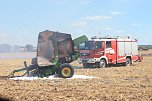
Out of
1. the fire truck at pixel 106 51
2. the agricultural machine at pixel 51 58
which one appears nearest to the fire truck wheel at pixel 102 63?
the fire truck at pixel 106 51

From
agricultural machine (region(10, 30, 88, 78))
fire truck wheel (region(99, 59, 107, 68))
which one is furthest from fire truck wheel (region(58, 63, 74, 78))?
fire truck wheel (region(99, 59, 107, 68))

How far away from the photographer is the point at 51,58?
22594 mm

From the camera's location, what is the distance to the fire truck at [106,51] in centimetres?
3369

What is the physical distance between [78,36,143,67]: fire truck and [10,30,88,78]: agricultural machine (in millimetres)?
9351

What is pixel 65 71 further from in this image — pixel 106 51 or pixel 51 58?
pixel 106 51

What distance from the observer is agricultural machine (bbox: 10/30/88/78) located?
22359 millimetres

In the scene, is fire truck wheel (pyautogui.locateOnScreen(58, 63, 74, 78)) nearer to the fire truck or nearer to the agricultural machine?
the agricultural machine

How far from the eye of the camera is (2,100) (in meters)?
7.31

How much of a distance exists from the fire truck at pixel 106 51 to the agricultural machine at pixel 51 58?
9351mm

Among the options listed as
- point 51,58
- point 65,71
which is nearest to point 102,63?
point 65,71

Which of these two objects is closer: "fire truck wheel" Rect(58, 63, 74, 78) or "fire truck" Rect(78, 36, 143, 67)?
"fire truck wheel" Rect(58, 63, 74, 78)

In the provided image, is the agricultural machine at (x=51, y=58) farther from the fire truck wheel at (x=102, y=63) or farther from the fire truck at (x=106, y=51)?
the fire truck wheel at (x=102, y=63)

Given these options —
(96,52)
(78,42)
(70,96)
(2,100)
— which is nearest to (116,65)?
(96,52)

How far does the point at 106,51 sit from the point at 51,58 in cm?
1222
